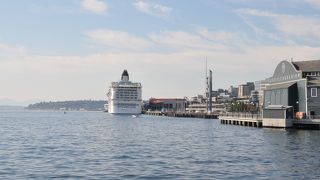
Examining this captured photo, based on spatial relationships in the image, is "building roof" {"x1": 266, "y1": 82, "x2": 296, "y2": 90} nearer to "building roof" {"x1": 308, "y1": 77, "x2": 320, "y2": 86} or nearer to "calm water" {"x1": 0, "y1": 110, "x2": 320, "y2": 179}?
"building roof" {"x1": 308, "y1": 77, "x2": 320, "y2": 86}

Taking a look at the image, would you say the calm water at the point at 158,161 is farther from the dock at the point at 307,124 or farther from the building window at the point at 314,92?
the building window at the point at 314,92

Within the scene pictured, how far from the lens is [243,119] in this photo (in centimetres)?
12506

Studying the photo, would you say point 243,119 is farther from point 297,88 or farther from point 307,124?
point 307,124

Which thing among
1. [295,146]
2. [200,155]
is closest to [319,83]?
[295,146]

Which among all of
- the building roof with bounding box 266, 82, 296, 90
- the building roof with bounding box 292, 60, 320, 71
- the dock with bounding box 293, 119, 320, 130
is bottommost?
the dock with bounding box 293, 119, 320, 130

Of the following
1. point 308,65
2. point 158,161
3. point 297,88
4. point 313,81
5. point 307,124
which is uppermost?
point 308,65

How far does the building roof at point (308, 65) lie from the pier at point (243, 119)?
13299 millimetres

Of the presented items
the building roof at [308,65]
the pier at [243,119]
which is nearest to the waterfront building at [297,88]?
the building roof at [308,65]

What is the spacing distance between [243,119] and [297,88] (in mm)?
Answer: 21377

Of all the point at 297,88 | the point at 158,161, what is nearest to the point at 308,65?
the point at 297,88

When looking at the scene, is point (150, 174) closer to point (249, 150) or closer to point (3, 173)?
point (3, 173)

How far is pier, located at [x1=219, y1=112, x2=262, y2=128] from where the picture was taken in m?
114

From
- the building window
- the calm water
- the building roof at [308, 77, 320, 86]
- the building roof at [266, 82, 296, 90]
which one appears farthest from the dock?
the calm water

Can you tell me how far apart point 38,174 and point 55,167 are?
364 cm
